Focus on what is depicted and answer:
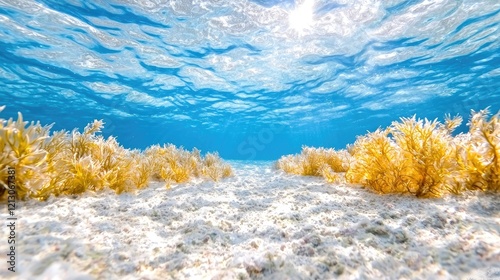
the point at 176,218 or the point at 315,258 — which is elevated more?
the point at 176,218

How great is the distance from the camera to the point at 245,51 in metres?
15.0

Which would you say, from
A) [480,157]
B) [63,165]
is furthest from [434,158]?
[63,165]

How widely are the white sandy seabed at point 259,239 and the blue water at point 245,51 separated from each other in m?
9.99

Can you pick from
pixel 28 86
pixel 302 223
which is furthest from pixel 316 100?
pixel 28 86

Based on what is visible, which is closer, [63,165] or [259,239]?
[259,239]

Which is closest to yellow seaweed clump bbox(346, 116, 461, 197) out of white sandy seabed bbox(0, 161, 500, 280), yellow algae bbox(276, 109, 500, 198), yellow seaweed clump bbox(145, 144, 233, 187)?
yellow algae bbox(276, 109, 500, 198)

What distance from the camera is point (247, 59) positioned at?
53.2 ft

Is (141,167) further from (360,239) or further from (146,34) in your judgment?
(146,34)

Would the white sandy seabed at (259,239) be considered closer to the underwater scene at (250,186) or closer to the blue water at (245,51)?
the underwater scene at (250,186)

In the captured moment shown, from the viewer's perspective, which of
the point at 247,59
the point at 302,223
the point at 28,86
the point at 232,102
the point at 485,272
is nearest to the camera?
the point at 485,272

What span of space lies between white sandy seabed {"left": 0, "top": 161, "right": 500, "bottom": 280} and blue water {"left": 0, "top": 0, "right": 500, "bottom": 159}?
32.8 ft

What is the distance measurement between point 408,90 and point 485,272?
28.1m

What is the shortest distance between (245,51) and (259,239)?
14097mm

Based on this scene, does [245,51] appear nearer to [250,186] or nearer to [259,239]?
[250,186]
